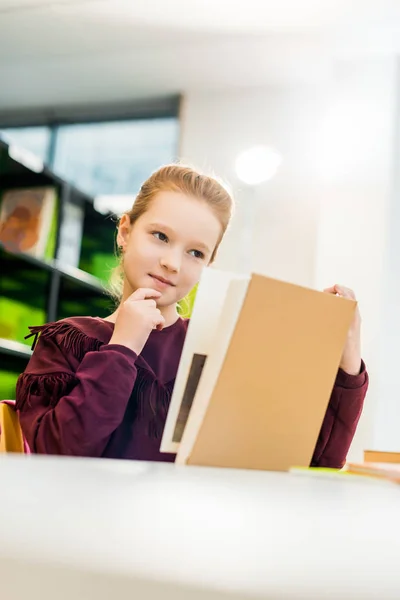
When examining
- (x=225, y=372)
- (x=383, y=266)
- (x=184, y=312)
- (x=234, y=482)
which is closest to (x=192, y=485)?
(x=234, y=482)

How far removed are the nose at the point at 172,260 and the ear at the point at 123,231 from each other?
0.15 metres

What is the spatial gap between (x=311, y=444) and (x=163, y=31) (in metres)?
3.86

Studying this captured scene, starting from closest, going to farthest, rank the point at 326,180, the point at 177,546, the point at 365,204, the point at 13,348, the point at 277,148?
the point at 177,546
the point at 13,348
the point at 365,204
the point at 326,180
the point at 277,148

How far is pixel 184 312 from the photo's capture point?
1492 millimetres

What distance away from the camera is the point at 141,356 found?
1060 millimetres

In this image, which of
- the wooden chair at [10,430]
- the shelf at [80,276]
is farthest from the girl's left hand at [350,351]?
Result: the shelf at [80,276]

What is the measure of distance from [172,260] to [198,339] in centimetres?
38

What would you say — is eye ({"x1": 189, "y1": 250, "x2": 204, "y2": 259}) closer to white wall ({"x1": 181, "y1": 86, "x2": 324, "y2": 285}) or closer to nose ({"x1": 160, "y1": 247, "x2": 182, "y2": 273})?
nose ({"x1": 160, "y1": 247, "x2": 182, "y2": 273})

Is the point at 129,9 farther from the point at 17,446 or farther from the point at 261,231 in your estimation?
the point at 17,446

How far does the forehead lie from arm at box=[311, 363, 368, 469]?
0.31 metres

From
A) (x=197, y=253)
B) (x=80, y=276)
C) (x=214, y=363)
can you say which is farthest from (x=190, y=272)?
(x=80, y=276)

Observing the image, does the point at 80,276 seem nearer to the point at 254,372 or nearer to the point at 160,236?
the point at 160,236

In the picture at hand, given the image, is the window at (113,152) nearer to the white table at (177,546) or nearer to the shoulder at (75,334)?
the shoulder at (75,334)

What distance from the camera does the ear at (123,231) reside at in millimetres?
1163
